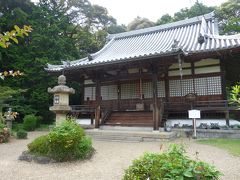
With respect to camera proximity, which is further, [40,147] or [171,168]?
[40,147]

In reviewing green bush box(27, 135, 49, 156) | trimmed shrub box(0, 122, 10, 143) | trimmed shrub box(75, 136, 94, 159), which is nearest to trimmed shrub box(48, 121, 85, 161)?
trimmed shrub box(75, 136, 94, 159)

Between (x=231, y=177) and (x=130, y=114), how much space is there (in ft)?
31.4

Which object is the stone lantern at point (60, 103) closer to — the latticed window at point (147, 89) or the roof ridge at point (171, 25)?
the latticed window at point (147, 89)

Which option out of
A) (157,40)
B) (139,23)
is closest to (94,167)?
(157,40)

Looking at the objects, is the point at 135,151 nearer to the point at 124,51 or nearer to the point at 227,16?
the point at 124,51

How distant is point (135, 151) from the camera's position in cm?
841

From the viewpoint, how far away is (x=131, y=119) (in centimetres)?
1409

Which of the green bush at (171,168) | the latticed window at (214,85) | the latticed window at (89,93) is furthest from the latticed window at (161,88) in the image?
the green bush at (171,168)

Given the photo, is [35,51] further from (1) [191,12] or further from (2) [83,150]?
(1) [191,12]

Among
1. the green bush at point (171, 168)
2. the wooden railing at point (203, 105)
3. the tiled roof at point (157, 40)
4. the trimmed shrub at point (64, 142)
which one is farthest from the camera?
the tiled roof at point (157, 40)

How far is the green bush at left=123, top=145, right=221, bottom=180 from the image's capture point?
3555 millimetres

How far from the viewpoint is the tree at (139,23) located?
3628 centimetres

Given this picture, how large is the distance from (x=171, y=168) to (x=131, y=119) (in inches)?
407

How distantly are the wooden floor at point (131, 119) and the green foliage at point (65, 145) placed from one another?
591cm
